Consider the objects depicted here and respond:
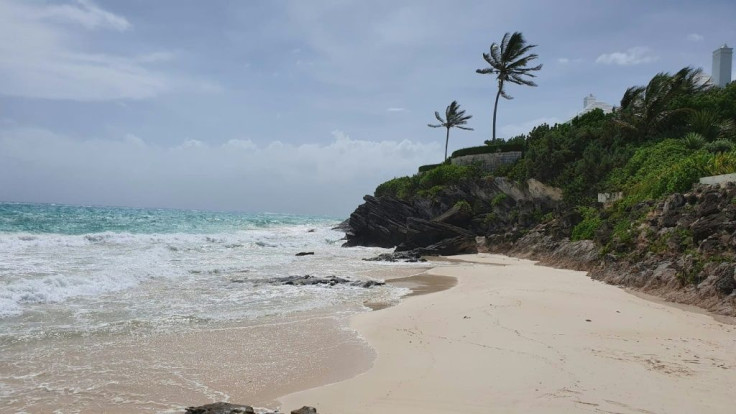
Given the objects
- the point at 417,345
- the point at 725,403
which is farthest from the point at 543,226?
the point at 725,403

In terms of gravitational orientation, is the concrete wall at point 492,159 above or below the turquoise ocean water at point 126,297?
above

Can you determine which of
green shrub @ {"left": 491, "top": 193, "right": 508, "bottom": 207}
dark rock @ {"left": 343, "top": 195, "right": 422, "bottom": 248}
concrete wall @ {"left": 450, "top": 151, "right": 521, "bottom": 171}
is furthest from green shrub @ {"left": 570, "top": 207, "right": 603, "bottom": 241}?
dark rock @ {"left": 343, "top": 195, "right": 422, "bottom": 248}

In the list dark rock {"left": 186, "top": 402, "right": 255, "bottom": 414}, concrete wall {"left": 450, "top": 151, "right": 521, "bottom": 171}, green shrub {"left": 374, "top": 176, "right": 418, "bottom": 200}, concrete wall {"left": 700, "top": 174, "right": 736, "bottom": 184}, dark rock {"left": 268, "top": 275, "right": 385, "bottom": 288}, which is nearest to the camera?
dark rock {"left": 186, "top": 402, "right": 255, "bottom": 414}

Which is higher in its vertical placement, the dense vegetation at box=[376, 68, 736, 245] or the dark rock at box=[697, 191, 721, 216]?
the dense vegetation at box=[376, 68, 736, 245]

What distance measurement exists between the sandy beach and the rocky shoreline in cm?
134

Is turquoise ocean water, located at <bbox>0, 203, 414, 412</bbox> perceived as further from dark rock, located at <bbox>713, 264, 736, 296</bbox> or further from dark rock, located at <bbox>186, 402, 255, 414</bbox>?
dark rock, located at <bbox>713, 264, 736, 296</bbox>

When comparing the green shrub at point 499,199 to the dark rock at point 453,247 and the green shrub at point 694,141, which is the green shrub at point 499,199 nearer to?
the dark rock at point 453,247

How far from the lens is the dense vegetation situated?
62.8 ft

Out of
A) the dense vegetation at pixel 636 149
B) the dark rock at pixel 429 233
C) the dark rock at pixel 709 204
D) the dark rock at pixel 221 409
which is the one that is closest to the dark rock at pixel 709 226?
the dark rock at pixel 709 204

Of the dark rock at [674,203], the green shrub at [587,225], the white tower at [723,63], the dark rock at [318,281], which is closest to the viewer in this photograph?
the dark rock at [674,203]

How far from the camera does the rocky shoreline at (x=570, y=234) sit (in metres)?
12.0

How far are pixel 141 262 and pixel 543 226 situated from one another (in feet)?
65.1

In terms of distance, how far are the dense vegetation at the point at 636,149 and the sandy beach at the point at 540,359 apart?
8104 millimetres

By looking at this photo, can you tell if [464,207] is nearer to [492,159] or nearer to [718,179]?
[492,159]
